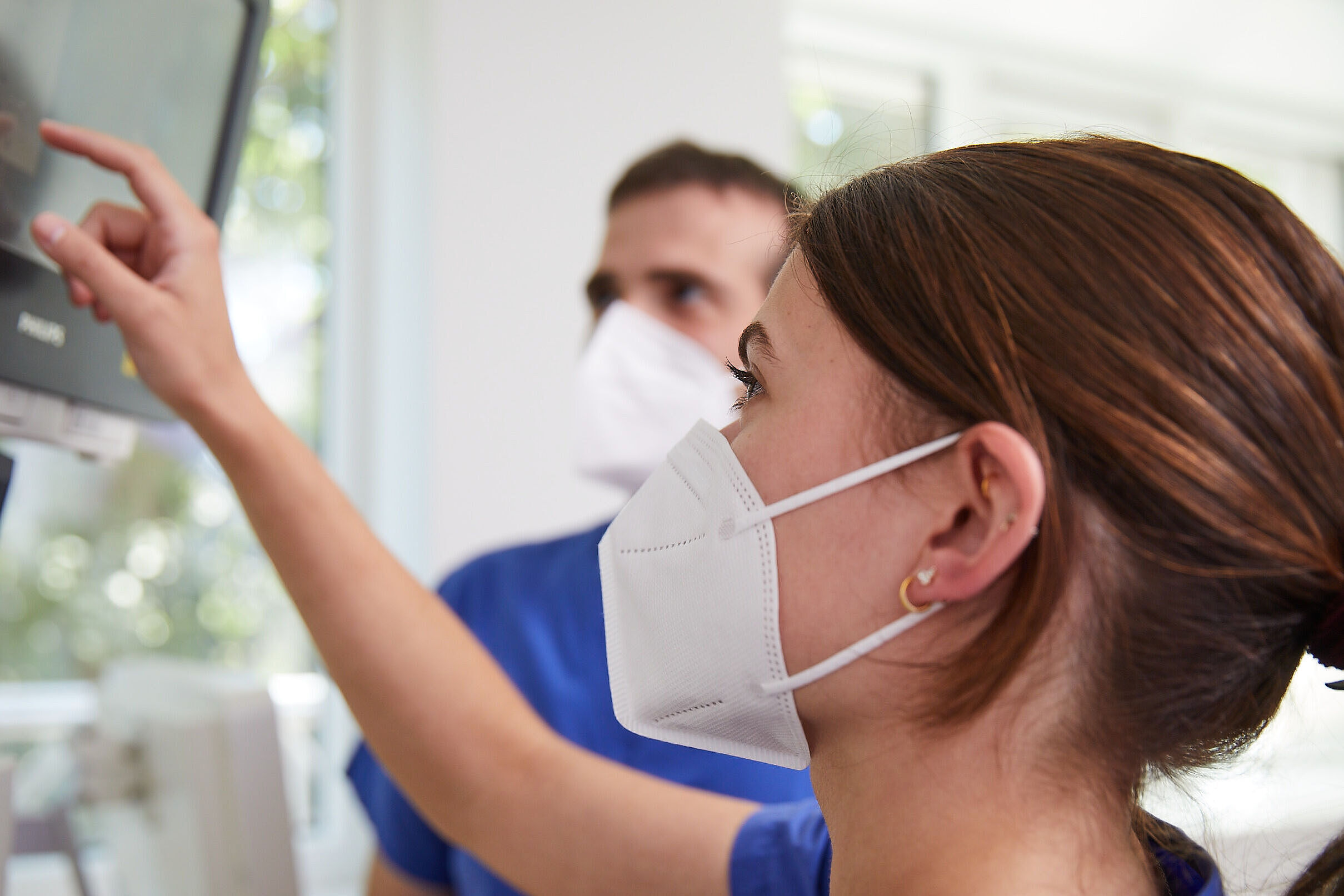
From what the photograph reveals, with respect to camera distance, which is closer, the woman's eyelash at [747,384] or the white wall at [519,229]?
the woman's eyelash at [747,384]

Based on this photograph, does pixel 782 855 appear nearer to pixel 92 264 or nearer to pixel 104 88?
pixel 92 264

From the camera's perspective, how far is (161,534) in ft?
5.68

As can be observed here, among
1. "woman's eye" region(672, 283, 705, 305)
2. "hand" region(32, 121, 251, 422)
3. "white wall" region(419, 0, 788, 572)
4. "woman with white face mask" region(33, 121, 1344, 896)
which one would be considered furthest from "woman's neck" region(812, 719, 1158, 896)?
"white wall" region(419, 0, 788, 572)

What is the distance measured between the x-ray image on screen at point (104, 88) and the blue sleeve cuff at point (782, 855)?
72 cm

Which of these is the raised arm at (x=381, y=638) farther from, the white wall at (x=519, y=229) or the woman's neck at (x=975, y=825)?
the white wall at (x=519, y=229)

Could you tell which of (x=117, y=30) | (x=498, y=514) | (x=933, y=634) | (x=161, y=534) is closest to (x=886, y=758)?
(x=933, y=634)

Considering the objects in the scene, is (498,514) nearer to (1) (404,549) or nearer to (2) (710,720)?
(1) (404,549)

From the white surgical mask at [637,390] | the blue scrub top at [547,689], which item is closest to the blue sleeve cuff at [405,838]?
the blue scrub top at [547,689]

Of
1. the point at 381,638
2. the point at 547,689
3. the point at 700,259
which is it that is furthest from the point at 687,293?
the point at 381,638

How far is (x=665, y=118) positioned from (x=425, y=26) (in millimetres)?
495

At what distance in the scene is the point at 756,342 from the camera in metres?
0.68

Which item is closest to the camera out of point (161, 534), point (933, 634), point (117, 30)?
point (933, 634)

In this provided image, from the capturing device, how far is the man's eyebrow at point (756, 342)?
0.67m

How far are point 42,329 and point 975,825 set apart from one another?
0.74 meters
